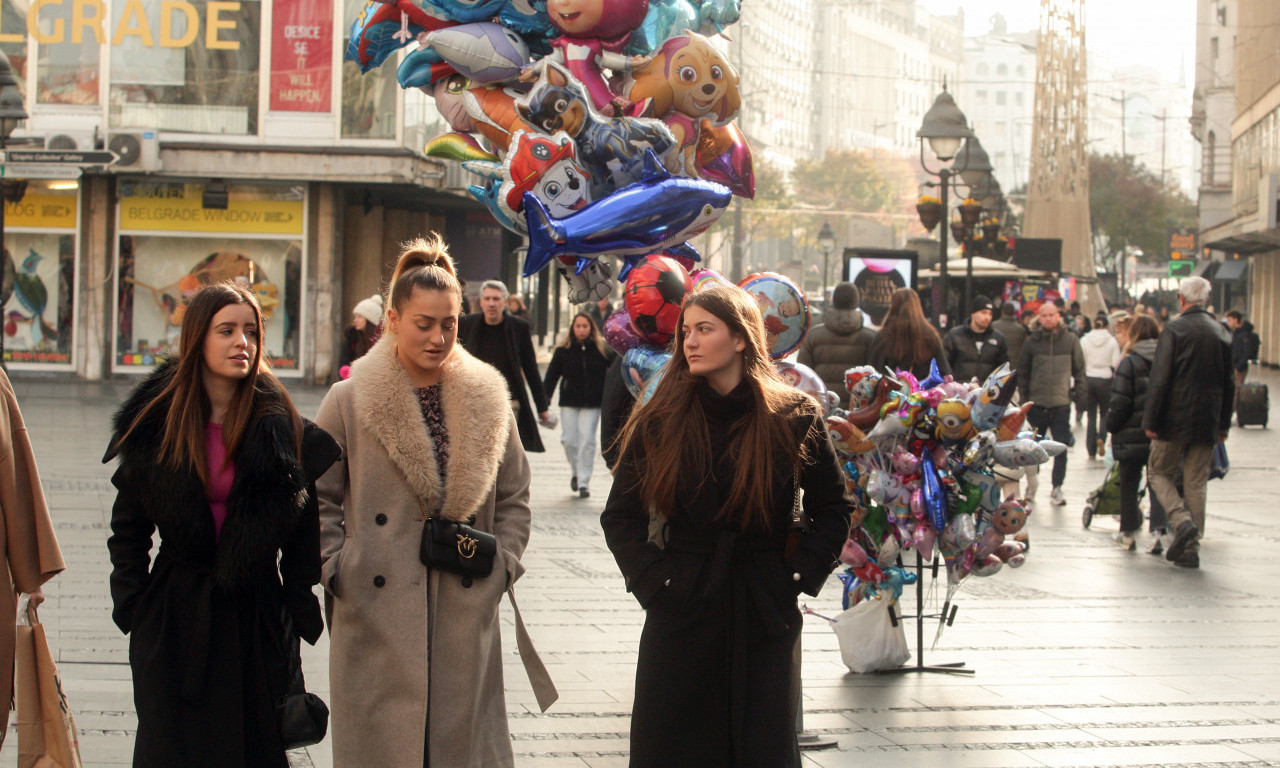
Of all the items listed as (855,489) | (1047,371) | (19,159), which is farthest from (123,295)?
(855,489)

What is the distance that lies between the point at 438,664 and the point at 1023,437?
358 cm

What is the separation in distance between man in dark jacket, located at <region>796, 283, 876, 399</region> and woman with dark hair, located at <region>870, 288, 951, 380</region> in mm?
246

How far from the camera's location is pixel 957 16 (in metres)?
198

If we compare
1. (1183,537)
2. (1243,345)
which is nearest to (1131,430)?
(1183,537)

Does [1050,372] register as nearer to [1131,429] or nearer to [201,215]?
[1131,429]

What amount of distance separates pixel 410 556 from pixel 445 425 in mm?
428

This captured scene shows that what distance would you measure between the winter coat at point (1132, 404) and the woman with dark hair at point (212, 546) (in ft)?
29.0

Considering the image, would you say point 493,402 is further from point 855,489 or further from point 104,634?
point 104,634

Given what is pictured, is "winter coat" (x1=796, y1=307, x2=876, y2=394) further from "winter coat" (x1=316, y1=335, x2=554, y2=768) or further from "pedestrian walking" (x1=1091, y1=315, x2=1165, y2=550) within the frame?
"winter coat" (x1=316, y1=335, x2=554, y2=768)

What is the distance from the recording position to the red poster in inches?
1028

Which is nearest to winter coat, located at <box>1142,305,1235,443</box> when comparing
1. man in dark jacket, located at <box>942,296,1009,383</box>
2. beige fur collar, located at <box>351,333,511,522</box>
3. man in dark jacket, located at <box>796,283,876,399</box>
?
man in dark jacket, located at <box>796,283,876,399</box>

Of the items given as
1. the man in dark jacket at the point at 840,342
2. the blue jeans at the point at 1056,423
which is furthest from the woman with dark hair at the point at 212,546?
the blue jeans at the point at 1056,423

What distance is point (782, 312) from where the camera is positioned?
21.9ft

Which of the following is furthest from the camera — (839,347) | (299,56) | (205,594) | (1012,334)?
(299,56)
